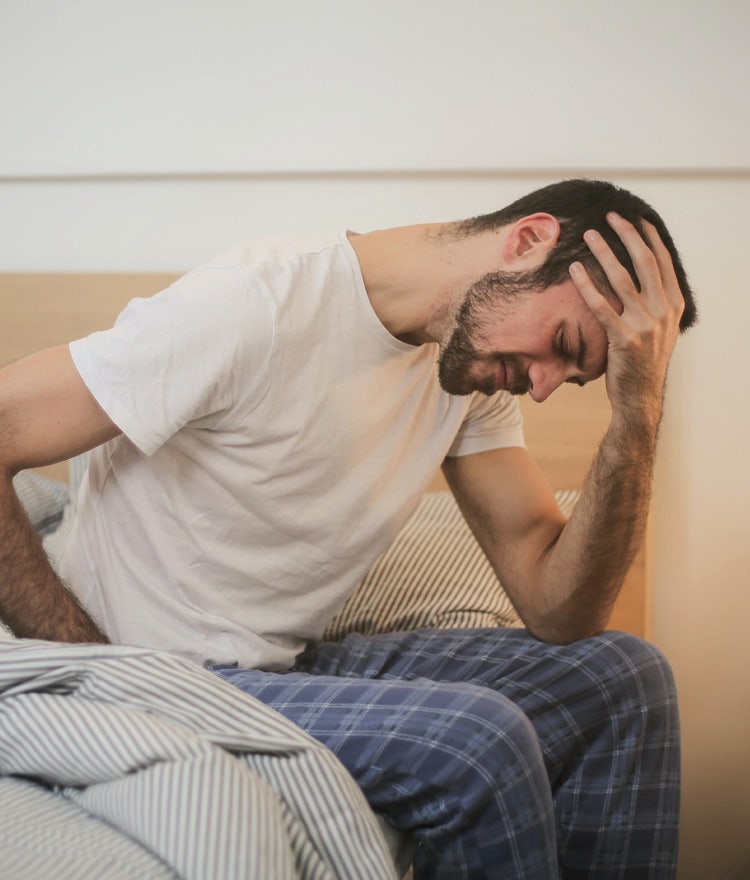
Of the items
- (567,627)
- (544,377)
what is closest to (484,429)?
(544,377)

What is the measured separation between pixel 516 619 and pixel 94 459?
2.72 feet

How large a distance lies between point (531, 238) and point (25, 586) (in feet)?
2.46

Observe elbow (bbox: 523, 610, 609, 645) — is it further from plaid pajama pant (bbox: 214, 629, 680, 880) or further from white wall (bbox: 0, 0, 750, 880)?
white wall (bbox: 0, 0, 750, 880)

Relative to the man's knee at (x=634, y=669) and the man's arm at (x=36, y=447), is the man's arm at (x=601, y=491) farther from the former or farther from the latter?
the man's arm at (x=36, y=447)

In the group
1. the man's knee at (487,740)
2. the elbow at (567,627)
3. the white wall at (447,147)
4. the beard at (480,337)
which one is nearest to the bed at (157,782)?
the man's knee at (487,740)

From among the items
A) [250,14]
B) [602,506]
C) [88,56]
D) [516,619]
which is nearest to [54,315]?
[88,56]

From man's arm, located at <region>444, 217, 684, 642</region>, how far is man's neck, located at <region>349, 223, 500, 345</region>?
5.4 inches

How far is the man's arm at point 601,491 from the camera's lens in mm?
1254

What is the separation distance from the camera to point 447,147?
202cm

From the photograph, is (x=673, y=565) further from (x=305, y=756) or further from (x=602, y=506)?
(x=305, y=756)

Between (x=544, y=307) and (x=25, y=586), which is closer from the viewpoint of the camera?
(x=25, y=586)

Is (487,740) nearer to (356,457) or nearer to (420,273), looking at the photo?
(356,457)

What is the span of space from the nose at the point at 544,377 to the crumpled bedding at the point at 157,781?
0.55 meters

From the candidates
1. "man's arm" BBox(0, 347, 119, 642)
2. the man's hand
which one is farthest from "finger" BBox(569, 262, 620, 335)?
"man's arm" BBox(0, 347, 119, 642)
